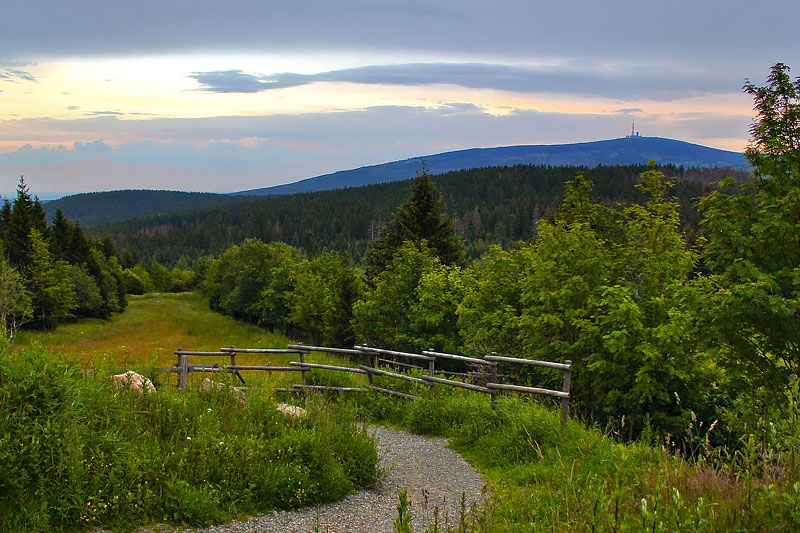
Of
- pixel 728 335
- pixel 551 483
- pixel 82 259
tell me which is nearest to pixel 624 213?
pixel 728 335

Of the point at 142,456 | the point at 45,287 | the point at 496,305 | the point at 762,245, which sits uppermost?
the point at 762,245

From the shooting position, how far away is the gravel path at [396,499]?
20.5ft

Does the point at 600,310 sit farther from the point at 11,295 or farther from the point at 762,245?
→ the point at 11,295

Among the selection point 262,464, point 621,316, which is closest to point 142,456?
point 262,464

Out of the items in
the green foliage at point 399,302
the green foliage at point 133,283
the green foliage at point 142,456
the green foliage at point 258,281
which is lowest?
the green foliage at point 133,283

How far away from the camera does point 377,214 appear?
523 feet

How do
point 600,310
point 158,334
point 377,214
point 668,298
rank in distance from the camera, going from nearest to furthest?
point 600,310, point 668,298, point 158,334, point 377,214

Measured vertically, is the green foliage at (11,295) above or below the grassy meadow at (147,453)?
below

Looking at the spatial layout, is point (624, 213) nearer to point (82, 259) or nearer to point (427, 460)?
point (427, 460)

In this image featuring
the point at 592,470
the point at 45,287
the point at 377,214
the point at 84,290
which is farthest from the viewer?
the point at 377,214

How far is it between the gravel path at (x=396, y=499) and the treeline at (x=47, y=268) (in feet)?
154

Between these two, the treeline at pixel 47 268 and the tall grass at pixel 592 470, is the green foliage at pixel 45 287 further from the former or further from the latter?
the tall grass at pixel 592 470

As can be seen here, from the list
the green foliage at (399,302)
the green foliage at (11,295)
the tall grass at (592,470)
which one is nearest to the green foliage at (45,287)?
the green foliage at (11,295)

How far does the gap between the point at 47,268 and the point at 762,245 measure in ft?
202
